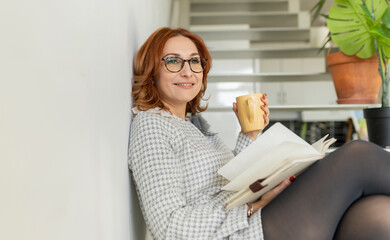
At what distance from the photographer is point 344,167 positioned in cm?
110

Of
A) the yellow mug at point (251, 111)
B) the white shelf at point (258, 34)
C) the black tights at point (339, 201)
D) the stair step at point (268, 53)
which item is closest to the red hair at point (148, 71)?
the yellow mug at point (251, 111)

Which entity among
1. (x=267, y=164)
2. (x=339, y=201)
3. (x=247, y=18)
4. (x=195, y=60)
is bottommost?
(x=339, y=201)

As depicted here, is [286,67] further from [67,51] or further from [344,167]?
[67,51]

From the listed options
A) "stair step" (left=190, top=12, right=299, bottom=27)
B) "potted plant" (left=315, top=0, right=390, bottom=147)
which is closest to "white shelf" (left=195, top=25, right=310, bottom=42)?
"stair step" (left=190, top=12, right=299, bottom=27)

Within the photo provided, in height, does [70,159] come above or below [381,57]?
below

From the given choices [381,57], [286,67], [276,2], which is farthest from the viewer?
[286,67]

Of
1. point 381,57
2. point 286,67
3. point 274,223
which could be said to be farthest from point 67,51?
point 286,67

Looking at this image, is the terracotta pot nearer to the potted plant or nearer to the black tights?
the potted plant

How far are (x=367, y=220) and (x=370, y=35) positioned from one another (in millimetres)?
1259

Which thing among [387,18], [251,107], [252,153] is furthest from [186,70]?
[387,18]

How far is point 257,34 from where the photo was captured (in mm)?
3266

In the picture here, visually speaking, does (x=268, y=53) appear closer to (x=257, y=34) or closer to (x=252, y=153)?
(x=257, y=34)

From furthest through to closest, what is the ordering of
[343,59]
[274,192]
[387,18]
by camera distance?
1. [343,59]
2. [387,18]
3. [274,192]

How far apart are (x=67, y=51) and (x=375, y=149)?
0.84m
